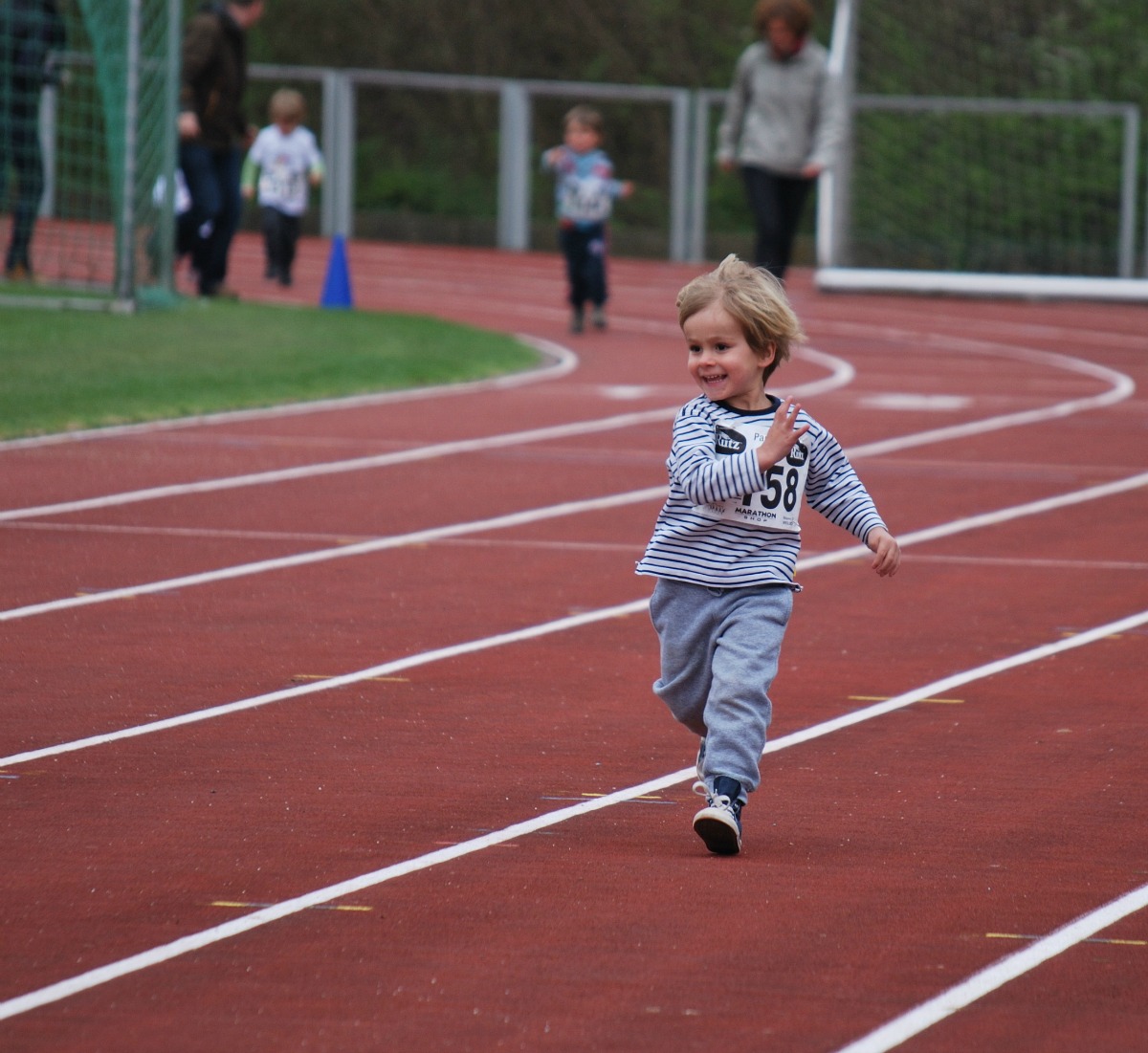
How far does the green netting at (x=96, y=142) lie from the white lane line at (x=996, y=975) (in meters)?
13.6

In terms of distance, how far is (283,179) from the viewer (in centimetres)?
2295

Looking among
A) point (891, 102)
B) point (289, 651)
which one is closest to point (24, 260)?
point (891, 102)

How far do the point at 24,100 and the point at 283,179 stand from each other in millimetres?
4325

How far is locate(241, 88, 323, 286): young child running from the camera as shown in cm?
2250

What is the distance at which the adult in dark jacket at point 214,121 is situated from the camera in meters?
18.0

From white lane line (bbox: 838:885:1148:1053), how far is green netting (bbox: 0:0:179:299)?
44.8 ft

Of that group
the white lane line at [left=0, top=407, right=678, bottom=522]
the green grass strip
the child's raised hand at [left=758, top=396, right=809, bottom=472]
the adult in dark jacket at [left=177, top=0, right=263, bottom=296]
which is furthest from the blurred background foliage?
the child's raised hand at [left=758, top=396, right=809, bottom=472]

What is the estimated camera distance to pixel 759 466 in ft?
16.4

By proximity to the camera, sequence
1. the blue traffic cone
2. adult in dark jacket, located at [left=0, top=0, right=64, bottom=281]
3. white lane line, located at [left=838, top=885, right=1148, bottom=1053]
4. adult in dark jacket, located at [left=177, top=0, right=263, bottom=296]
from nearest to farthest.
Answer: white lane line, located at [left=838, top=885, right=1148, bottom=1053] < adult in dark jacket, located at [left=177, top=0, right=263, bottom=296] < adult in dark jacket, located at [left=0, top=0, right=64, bottom=281] < the blue traffic cone

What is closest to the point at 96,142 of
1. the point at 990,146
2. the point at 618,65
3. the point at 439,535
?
the point at 990,146

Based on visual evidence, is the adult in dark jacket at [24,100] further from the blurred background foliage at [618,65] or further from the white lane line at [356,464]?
the blurred background foliage at [618,65]

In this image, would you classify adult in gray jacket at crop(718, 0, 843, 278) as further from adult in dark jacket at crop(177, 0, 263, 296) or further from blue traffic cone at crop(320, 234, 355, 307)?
adult in dark jacket at crop(177, 0, 263, 296)

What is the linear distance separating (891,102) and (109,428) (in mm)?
15451

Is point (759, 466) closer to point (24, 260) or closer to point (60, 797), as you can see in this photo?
point (60, 797)
